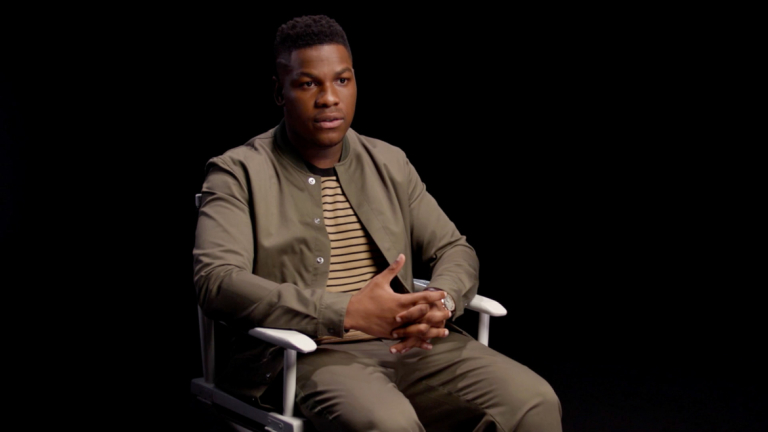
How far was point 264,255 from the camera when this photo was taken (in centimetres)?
255

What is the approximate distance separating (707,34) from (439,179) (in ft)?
4.88

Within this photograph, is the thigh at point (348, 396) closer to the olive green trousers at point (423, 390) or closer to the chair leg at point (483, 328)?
the olive green trousers at point (423, 390)

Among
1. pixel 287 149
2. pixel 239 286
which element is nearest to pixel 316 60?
pixel 287 149

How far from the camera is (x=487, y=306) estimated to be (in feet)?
8.89

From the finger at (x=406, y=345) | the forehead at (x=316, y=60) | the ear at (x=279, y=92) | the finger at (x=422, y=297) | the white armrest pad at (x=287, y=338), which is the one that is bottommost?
the finger at (x=406, y=345)

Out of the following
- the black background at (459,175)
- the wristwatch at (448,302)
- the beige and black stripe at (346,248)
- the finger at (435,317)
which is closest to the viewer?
the finger at (435,317)

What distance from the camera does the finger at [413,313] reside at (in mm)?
2371

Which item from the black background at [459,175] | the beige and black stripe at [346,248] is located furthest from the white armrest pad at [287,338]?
the black background at [459,175]

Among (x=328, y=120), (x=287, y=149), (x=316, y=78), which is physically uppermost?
(x=316, y=78)

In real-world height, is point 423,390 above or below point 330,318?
below

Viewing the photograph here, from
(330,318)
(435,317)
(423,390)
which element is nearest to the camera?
(330,318)

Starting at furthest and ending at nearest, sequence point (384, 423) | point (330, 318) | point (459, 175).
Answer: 1. point (459, 175)
2. point (330, 318)
3. point (384, 423)

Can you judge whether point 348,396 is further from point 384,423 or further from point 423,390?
point 423,390

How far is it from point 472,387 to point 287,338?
564 mm
